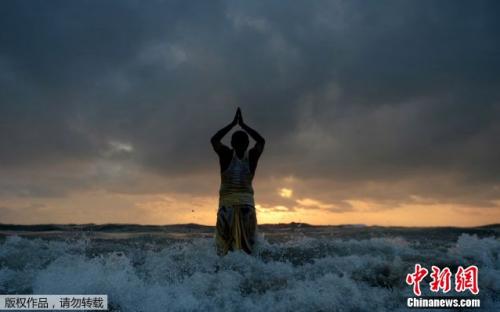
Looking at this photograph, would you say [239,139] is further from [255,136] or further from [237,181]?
[237,181]

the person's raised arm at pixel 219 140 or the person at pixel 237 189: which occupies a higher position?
the person's raised arm at pixel 219 140

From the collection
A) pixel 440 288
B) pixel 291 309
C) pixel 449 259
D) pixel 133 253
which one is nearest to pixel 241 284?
pixel 291 309

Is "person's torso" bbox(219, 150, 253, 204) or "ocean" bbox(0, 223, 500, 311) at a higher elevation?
"person's torso" bbox(219, 150, 253, 204)

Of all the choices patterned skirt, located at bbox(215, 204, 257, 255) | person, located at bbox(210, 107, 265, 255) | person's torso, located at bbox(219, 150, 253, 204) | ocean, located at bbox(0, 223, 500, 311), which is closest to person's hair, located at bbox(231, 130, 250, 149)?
person, located at bbox(210, 107, 265, 255)

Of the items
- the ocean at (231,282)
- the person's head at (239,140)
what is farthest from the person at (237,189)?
the ocean at (231,282)

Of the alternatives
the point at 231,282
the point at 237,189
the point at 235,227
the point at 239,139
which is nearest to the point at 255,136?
the point at 239,139

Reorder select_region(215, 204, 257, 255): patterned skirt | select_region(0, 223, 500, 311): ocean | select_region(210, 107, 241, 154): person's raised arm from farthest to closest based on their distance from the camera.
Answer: select_region(215, 204, 257, 255): patterned skirt
select_region(210, 107, 241, 154): person's raised arm
select_region(0, 223, 500, 311): ocean

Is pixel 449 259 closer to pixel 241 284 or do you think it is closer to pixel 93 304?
pixel 241 284

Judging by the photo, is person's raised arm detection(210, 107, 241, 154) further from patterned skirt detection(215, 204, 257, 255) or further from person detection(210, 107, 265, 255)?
patterned skirt detection(215, 204, 257, 255)

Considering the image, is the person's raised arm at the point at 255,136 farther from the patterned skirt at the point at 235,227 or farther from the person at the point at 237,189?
the patterned skirt at the point at 235,227

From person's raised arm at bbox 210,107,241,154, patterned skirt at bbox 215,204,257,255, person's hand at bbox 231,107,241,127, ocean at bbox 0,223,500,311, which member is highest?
person's hand at bbox 231,107,241,127

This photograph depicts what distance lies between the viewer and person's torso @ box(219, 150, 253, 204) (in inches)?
301

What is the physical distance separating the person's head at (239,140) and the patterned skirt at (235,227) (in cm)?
103

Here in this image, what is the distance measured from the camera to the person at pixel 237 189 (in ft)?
25.1
